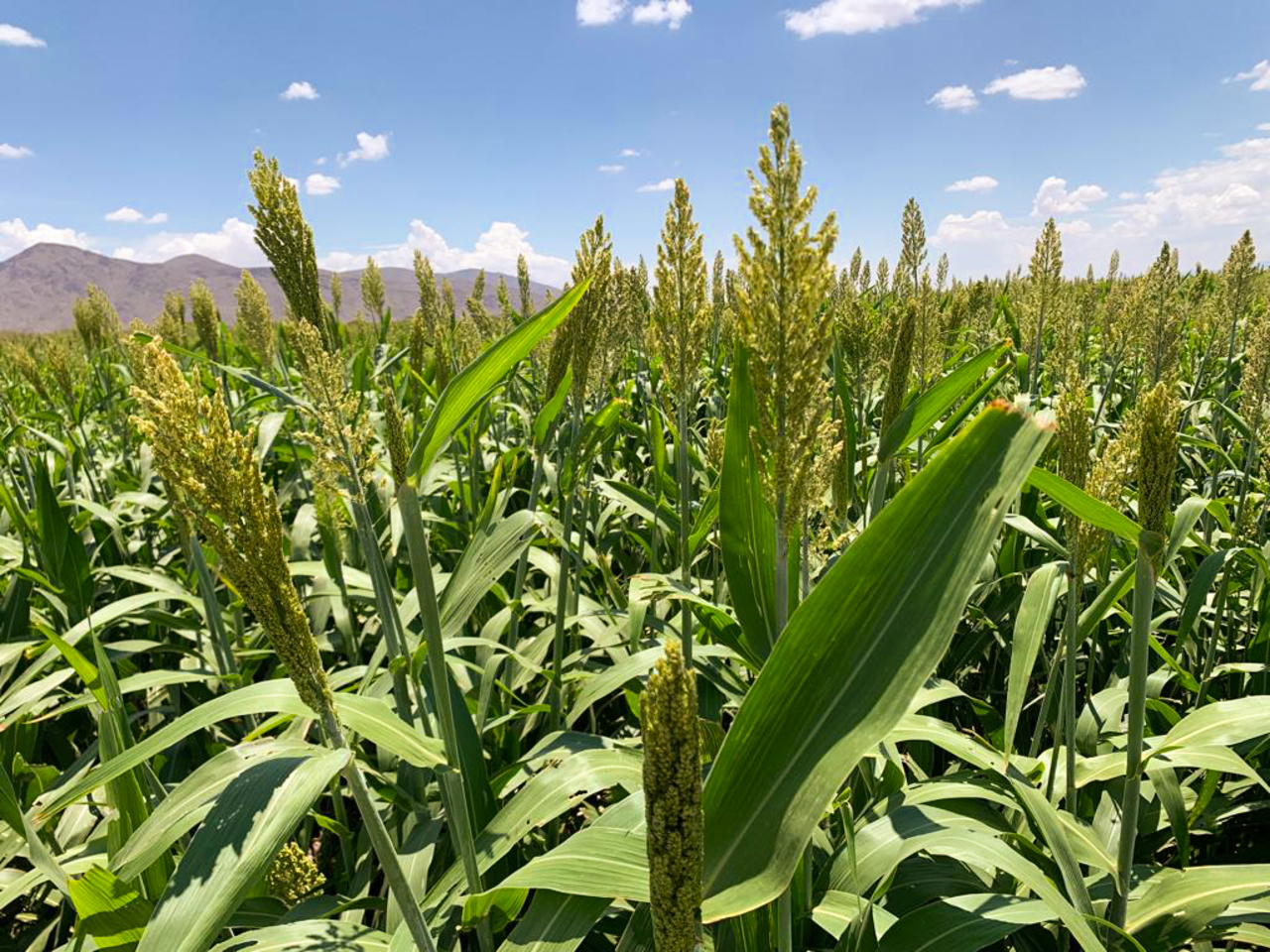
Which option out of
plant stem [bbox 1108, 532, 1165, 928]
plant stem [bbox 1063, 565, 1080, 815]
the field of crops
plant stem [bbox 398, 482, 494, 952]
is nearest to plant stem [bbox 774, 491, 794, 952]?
the field of crops

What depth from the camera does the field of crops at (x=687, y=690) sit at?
823 millimetres

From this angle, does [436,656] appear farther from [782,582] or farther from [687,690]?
[687,690]

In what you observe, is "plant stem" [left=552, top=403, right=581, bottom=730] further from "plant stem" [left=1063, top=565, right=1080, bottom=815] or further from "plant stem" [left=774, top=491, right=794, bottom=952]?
"plant stem" [left=1063, top=565, right=1080, bottom=815]

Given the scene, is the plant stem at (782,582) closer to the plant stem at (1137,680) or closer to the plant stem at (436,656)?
the plant stem at (436,656)

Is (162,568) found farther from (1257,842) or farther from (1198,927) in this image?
(1257,842)

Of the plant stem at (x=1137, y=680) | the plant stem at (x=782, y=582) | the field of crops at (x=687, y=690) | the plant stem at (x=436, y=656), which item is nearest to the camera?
the field of crops at (x=687, y=690)

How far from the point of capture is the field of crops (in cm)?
82

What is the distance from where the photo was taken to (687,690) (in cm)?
64

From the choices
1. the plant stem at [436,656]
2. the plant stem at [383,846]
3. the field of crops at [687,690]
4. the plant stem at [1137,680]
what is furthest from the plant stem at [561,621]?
the plant stem at [1137,680]

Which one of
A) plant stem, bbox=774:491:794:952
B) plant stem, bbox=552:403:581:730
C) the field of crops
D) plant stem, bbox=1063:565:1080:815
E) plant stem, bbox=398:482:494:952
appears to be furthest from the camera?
plant stem, bbox=552:403:581:730

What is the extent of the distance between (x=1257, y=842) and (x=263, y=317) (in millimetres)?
5665

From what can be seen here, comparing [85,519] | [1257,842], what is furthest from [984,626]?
[85,519]

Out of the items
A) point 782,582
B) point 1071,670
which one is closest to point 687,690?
point 782,582

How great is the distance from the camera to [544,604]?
2.94m
